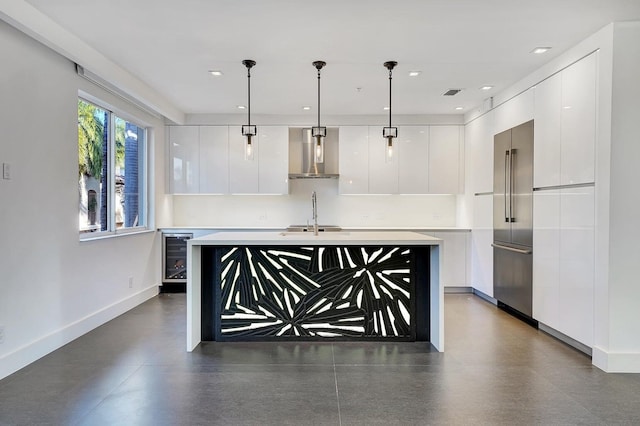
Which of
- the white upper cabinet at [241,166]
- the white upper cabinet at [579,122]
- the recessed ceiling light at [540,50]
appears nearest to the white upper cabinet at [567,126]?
the white upper cabinet at [579,122]

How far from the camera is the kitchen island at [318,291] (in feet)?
12.2

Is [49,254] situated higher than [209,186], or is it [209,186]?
[209,186]

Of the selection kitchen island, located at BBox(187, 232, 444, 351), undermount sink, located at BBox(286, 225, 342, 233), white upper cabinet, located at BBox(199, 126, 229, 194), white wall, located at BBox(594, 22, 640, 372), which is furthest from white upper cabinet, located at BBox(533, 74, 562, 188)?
white upper cabinet, located at BBox(199, 126, 229, 194)

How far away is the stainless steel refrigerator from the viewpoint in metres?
4.22

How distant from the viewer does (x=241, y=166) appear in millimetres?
6121

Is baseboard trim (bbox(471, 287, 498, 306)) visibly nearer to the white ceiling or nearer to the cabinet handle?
the cabinet handle

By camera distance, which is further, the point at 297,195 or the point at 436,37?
the point at 297,195

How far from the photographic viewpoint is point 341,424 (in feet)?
7.52

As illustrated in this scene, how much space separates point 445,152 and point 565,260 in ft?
9.40

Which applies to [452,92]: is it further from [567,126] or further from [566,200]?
[566,200]

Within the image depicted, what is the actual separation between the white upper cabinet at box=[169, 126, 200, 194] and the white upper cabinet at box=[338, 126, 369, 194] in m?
2.18

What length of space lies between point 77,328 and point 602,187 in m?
4.70

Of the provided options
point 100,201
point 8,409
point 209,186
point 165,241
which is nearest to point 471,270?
point 209,186

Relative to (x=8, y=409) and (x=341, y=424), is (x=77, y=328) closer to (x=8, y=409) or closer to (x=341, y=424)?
(x=8, y=409)
